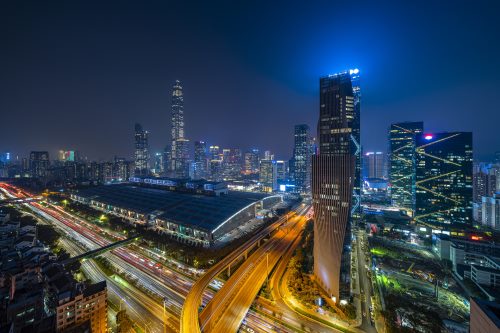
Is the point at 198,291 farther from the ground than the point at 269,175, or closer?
closer

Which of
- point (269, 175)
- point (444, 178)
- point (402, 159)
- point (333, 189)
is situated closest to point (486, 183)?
point (402, 159)

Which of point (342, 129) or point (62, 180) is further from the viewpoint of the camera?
point (62, 180)

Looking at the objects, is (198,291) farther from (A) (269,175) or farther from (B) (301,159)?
(A) (269,175)

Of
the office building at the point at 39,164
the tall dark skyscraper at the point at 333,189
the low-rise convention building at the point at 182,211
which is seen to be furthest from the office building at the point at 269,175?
the office building at the point at 39,164

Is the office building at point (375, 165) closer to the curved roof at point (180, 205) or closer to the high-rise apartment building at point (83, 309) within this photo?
the curved roof at point (180, 205)

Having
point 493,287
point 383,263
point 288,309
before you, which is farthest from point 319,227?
point 493,287

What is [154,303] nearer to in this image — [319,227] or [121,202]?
[319,227]

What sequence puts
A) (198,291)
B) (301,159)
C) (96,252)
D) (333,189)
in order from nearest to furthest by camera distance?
(198,291), (333,189), (96,252), (301,159)

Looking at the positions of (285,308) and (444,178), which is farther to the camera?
(444,178)
